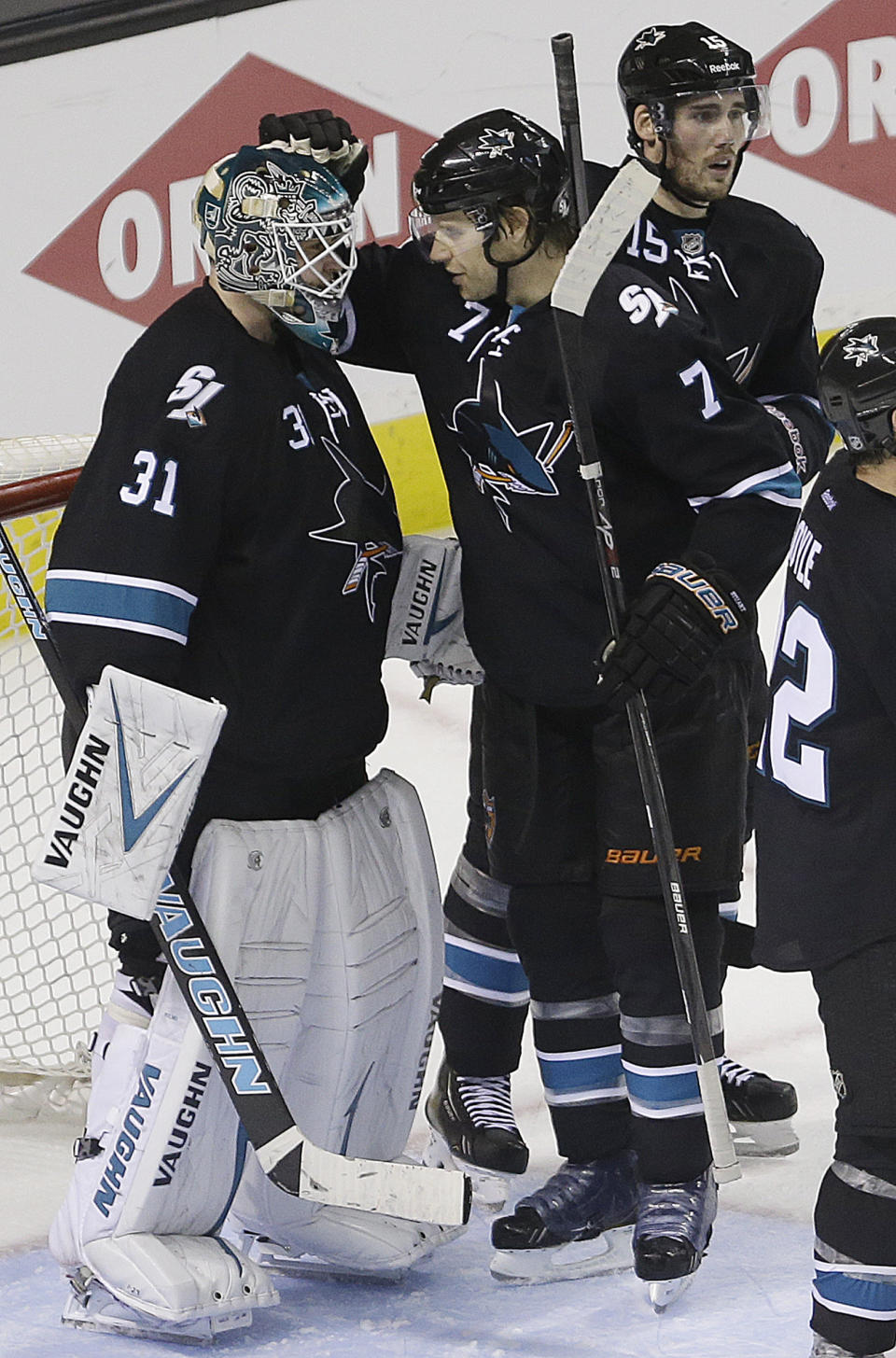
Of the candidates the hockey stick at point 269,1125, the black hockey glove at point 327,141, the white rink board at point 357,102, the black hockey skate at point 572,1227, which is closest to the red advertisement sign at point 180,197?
the white rink board at point 357,102

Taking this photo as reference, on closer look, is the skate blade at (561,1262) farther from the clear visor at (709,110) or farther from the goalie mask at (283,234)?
the clear visor at (709,110)

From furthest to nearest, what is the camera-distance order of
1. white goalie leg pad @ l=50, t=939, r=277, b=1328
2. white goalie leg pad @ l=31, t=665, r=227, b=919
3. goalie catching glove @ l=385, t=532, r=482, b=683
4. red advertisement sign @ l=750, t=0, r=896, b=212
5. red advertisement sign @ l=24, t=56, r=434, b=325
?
red advertisement sign @ l=24, t=56, r=434, b=325
red advertisement sign @ l=750, t=0, r=896, b=212
goalie catching glove @ l=385, t=532, r=482, b=683
white goalie leg pad @ l=50, t=939, r=277, b=1328
white goalie leg pad @ l=31, t=665, r=227, b=919

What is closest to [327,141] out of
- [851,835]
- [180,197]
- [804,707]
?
[804,707]

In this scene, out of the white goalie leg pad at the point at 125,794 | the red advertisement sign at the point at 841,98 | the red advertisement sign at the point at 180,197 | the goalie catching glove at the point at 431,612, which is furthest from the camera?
the red advertisement sign at the point at 180,197

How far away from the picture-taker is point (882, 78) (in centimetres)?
407

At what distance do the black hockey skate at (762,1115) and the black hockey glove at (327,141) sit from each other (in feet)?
3.82

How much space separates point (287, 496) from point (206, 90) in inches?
113

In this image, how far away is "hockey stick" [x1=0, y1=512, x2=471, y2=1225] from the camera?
192cm

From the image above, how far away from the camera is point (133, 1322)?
→ 6.66 feet

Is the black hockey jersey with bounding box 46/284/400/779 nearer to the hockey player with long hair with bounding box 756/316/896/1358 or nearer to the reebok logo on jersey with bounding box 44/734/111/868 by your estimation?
the reebok logo on jersey with bounding box 44/734/111/868

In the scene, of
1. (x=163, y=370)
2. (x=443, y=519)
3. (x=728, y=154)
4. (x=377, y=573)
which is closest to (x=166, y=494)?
(x=163, y=370)

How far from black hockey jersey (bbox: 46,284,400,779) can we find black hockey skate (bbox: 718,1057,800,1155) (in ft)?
2.47

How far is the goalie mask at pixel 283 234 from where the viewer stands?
1938mm

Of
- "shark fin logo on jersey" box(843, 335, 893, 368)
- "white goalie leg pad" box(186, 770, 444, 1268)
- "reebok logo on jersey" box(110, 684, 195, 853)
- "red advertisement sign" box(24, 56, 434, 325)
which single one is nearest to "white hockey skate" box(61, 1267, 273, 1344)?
"white goalie leg pad" box(186, 770, 444, 1268)
